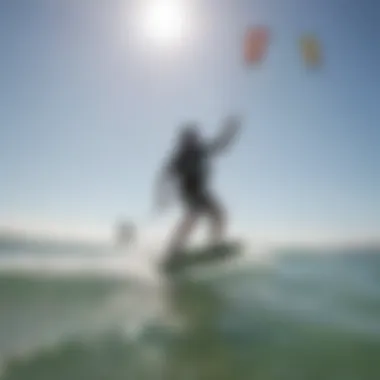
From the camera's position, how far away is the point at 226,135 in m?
2.09

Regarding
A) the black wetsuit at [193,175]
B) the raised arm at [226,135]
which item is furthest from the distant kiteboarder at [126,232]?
the raised arm at [226,135]

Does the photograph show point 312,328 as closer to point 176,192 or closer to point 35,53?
point 176,192

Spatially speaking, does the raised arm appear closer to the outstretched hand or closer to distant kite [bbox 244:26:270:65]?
the outstretched hand

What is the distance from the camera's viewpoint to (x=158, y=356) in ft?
6.55

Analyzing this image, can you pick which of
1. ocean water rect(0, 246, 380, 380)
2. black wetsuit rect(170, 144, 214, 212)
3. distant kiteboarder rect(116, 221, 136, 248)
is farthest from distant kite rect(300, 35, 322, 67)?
A: distant kiteboarder rect(116, 221, 136, 248)

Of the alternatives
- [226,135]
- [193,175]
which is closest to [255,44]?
[226,135]

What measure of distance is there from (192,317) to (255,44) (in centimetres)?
89

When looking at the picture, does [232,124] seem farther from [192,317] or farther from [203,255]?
[192,317]

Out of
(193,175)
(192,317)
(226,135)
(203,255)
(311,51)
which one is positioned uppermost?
(311,51)

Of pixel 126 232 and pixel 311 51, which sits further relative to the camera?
pixel 311 51

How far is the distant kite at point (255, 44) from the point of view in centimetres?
212

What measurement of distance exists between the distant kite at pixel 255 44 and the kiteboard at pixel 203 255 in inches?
23.2

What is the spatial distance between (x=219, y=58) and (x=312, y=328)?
902 mm

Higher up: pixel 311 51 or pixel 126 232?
pixel 311 51
